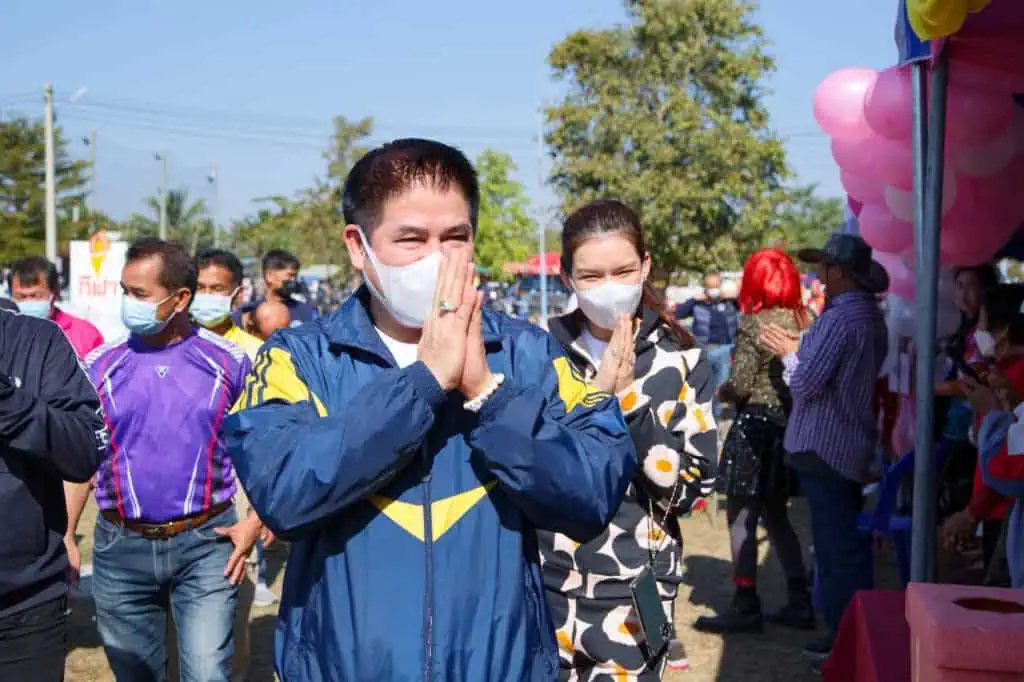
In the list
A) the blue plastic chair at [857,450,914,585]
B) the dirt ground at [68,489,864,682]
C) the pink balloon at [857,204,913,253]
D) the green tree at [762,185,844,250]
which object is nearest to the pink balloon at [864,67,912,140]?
the pink balloon at [857,204,913,253]

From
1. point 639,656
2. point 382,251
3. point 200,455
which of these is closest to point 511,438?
point 382,251

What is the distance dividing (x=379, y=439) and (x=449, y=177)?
1.72ft

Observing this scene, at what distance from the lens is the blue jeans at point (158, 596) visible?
3676 millimetres

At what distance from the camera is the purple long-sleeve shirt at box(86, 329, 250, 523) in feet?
12.0

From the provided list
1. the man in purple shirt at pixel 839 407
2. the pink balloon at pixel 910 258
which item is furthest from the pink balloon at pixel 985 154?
the man in purple shirt at pixel 839 407

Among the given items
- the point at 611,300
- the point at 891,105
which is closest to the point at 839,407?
the point at 891,105

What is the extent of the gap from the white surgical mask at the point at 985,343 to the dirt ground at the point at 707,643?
5.78 ft

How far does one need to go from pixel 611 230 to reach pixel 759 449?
2905 mm

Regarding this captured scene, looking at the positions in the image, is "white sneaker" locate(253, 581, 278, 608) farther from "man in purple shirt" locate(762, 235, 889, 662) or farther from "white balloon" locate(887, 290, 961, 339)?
"white balloon" locate(887, 290, 961, 339)

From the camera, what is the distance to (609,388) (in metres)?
2.96

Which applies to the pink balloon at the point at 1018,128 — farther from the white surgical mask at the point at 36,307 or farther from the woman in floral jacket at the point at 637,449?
the white surgical mask at the point at 36,307

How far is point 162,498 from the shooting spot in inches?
144

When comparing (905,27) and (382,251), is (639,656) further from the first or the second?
(905,27)

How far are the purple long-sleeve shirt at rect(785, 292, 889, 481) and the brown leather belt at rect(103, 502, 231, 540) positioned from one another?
9.17 ft
